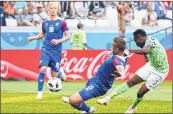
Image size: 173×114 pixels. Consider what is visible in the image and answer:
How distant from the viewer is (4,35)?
27.6 metres

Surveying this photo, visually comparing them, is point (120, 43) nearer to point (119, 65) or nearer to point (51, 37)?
point (119, 65)

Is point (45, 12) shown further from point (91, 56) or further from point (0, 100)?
point (0, 100)

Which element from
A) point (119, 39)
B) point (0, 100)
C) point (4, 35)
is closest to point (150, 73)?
point (119, 39)

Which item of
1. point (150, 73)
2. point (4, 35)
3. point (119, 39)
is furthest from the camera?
point (4, 35)

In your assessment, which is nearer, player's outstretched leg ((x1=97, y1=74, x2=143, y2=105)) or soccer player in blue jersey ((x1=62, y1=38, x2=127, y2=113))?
soccer player in blue jersey ((x1=62, y1=38, x2=127, y2=113))

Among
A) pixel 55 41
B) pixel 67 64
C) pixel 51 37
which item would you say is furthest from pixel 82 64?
pixel 55 41

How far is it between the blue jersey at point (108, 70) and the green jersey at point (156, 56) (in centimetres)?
209

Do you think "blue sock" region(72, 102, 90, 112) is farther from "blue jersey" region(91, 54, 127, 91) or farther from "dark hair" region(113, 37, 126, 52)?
"dark hair" region(113, 37, 126, 52)

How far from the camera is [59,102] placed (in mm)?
16938

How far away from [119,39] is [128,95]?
25.7ft

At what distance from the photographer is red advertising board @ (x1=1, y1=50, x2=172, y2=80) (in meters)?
25.4

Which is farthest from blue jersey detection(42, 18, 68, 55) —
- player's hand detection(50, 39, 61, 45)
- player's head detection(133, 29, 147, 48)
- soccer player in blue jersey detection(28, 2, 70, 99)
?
player's head detection(133, 29, 147, 48)

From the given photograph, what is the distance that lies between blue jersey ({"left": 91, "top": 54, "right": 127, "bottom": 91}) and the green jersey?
2.09 m

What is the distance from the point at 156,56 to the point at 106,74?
2.32 m
